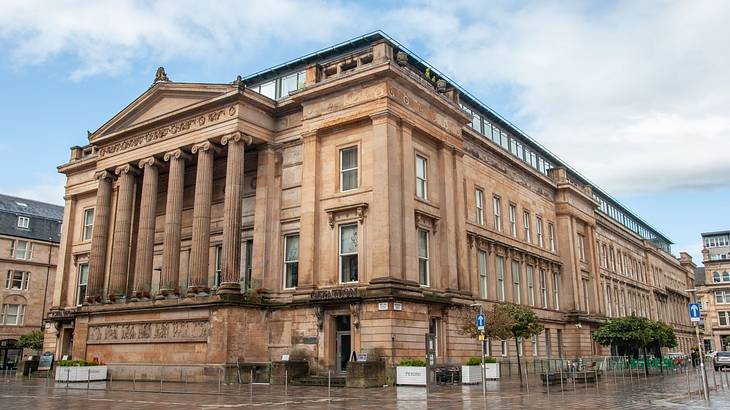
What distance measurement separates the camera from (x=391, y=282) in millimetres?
29672

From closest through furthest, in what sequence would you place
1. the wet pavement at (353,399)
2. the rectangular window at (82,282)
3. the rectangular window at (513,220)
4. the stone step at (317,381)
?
1. the wet pavement at (353,399)
2. the stone step at (317,381)
3. the rectangular window at (82,282)
4. the rectangular window at (513,220)

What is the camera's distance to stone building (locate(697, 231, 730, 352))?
115m

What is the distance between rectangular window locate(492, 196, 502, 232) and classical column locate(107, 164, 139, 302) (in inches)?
986

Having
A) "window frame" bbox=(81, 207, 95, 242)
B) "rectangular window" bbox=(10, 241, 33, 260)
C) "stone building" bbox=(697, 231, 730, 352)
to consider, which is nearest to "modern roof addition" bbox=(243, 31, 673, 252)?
"window frame" bbox=(81, 207, 95, 242)

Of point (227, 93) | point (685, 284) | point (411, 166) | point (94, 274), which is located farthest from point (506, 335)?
point (685, 284)

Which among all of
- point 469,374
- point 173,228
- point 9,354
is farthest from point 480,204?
point 9,354

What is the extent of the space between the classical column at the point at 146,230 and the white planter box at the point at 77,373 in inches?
205

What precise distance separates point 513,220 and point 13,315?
52.3 meters

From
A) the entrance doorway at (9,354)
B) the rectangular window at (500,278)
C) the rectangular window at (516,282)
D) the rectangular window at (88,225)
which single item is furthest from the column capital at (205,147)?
the entrance doorway at (9,354)

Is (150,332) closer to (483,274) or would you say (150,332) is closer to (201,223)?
(201,223)

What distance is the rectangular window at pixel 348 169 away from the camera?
33.8 m

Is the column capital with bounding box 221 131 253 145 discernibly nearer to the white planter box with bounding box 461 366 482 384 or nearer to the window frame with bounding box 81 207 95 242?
the white planter box with bounding box 461 366 482 384

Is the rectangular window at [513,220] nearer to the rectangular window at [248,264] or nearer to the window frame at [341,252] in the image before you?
the window frame at [341,252]

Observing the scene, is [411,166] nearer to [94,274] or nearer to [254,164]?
[254,164]
